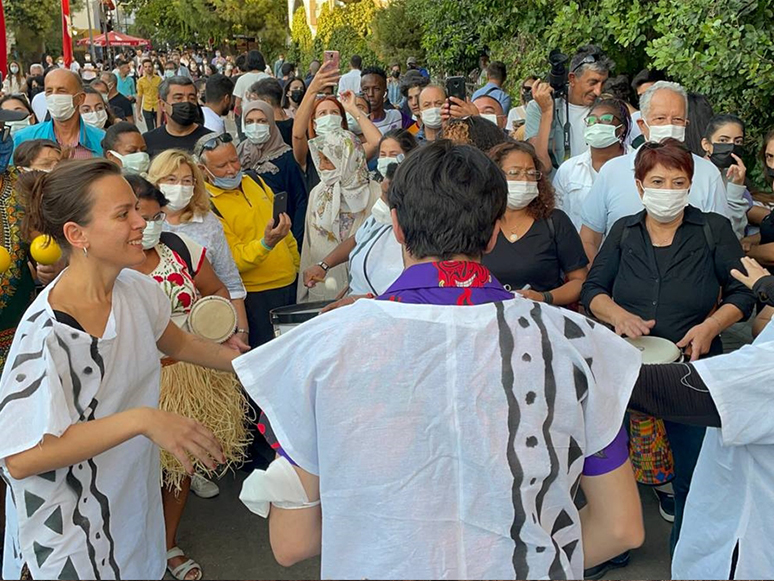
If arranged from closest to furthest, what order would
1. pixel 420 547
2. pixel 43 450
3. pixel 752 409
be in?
pixel 420 547 < pixel 752 409 < pixel 43 450

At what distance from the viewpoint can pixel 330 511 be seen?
181 cm

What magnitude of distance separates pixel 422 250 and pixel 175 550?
8.39ft

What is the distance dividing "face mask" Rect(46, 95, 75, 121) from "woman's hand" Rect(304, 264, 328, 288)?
2.58 metres

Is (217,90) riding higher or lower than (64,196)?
lower

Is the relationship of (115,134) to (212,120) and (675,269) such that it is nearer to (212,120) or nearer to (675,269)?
(212,120)

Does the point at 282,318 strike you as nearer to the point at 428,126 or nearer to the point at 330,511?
the point at 330,511

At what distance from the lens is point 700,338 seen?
3533 millimetres

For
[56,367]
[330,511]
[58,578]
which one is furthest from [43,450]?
[330,511]

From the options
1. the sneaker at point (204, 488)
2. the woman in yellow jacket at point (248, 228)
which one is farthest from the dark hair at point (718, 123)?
the sneaker at point (204, 488)

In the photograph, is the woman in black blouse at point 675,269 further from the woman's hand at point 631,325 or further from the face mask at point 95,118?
the face mask at point 95,118

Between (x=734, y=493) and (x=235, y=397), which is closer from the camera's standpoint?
(x=734, y=493)

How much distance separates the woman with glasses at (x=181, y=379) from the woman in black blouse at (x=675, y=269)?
169 cm

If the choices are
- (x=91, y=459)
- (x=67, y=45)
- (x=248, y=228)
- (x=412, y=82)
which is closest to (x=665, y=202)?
(x=248, y=228)

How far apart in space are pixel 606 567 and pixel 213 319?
2004 millimetres
